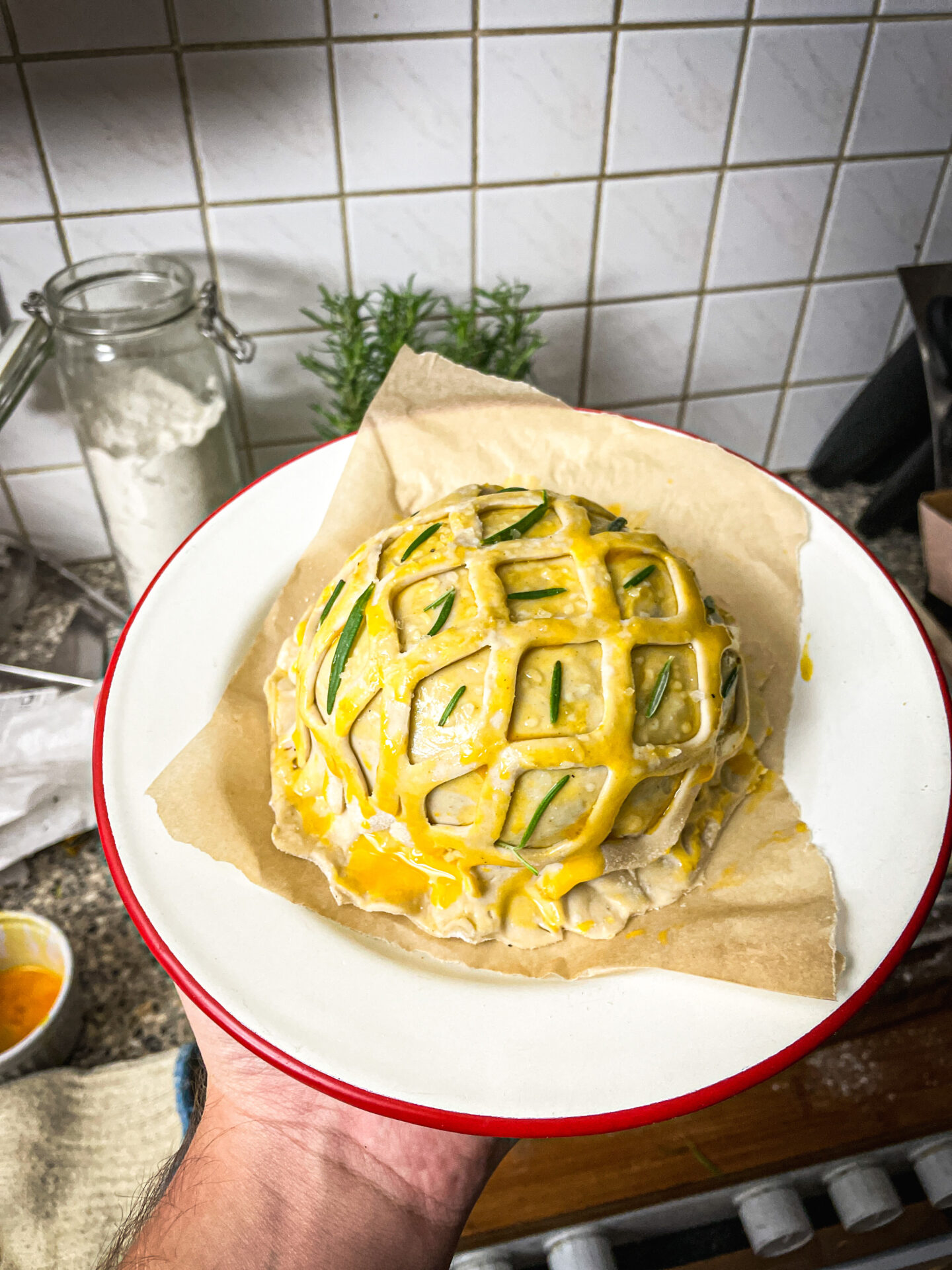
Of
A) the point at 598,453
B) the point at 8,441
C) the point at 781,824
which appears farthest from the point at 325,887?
the point at 8,441

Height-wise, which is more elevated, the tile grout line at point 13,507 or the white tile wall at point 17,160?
the white tile wall at point 17,160

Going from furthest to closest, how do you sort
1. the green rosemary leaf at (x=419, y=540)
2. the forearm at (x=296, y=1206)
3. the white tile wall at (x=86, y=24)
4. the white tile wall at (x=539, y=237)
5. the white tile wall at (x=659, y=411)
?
the white tile wall at (x=659, y=411)
the white tile wall at (x=539, y=237)
the white tile wall at (x=86, y=24)
the green rosemary leaf at (x=419, y=540)
the forearm at (x=296, y=1206)

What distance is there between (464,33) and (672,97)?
0.83 ft

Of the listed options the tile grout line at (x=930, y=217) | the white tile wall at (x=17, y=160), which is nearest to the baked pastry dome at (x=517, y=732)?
the white tile wall at (x=17, y=160)

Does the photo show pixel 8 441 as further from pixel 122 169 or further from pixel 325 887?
pixel 325 887

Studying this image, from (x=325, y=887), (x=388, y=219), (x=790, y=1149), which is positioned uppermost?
(x=388, y=219)

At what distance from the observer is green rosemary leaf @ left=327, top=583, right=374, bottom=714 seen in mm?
654

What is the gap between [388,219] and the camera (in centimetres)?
100

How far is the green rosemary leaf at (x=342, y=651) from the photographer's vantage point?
25.8 inches

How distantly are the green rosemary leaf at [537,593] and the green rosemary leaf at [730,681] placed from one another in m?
0.15

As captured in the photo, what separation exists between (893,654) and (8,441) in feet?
3.37

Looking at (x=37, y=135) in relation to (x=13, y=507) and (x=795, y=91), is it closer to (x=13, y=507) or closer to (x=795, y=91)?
(x=13, y=507)

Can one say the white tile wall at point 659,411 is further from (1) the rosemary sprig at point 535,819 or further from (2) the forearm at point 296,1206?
(2) the forearm at point 296,1206

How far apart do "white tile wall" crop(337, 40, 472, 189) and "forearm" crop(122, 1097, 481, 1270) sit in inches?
37.2
